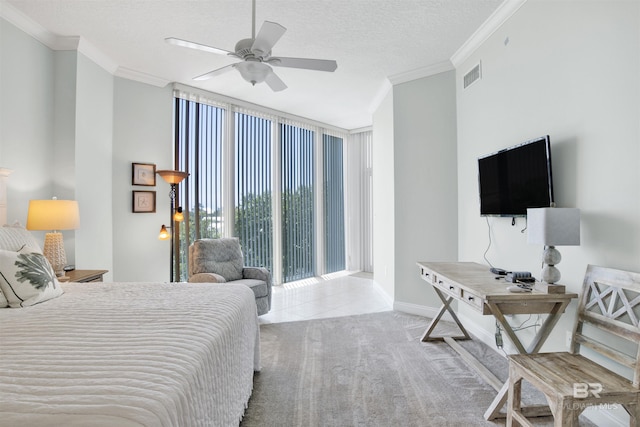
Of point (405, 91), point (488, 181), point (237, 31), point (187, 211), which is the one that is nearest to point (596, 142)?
point (488, 181)

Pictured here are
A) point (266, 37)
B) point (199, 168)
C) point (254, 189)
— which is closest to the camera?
point (266, 37)

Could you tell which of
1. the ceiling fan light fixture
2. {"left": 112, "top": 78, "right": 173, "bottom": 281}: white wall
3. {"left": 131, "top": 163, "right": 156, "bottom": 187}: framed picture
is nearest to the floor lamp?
{"left": 112, "top": 78, "right": 173, "bottom": 281}: white wall

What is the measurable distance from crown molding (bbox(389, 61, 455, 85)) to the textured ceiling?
51 millimetres

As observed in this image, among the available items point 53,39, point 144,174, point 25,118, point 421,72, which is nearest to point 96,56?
point 53,39

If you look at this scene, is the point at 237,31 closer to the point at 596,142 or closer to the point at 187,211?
the point at 187,211

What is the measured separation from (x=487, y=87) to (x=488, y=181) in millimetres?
931

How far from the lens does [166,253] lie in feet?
14.0

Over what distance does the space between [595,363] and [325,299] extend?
132 inches

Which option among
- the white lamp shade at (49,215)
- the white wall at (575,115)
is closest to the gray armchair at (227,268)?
the white lamp shade at (49,215)

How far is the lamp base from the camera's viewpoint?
9.10 ft

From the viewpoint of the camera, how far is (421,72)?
3.87 meters

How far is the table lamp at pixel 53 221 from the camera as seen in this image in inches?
106

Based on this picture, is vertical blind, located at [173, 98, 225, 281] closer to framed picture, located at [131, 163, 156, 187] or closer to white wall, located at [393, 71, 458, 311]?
framed picture, located at [131, 163, 156, 187]

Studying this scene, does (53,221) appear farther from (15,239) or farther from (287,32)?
(287,32)
